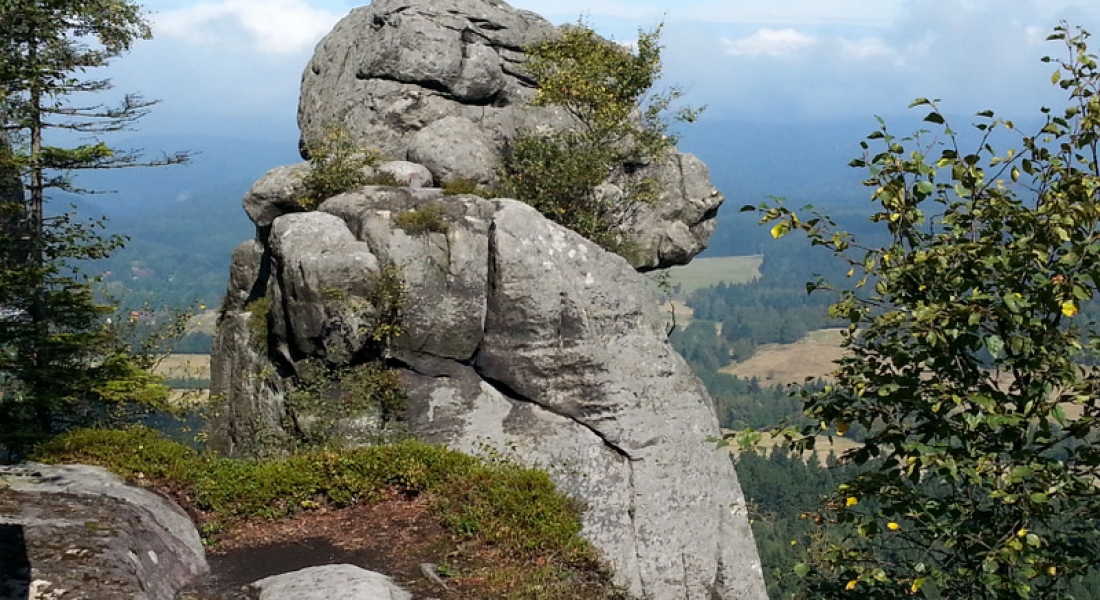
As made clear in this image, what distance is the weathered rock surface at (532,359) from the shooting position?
2053 cm

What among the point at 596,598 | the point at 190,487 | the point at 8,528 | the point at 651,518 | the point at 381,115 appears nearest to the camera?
the point at 8,528

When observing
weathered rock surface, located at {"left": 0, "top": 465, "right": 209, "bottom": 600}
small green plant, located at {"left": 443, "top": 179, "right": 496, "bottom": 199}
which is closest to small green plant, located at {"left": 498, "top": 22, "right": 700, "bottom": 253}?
small green plant, located at {"left": 443, "top": 179, "right": 496, "bottom": 199}

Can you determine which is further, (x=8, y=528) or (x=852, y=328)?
(x=8, y=528)

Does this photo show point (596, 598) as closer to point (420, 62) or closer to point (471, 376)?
point (471, 376)

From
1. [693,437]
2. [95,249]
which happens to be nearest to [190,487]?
[95,249]

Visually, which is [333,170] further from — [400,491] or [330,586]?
[330,586]

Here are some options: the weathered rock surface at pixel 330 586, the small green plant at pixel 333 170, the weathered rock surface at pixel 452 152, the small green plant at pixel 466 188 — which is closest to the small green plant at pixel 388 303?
the small green plant at pixel 333 170

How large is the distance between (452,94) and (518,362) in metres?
11.5

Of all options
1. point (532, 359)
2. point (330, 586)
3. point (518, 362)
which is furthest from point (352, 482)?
point (532, 359)

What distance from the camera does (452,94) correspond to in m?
29.5

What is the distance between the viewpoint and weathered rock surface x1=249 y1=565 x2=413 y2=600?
505 inches

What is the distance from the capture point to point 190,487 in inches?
669

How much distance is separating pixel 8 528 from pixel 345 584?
172 inches

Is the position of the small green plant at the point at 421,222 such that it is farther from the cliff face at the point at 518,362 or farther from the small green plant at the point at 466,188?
the small green plant at the point at 466,188
